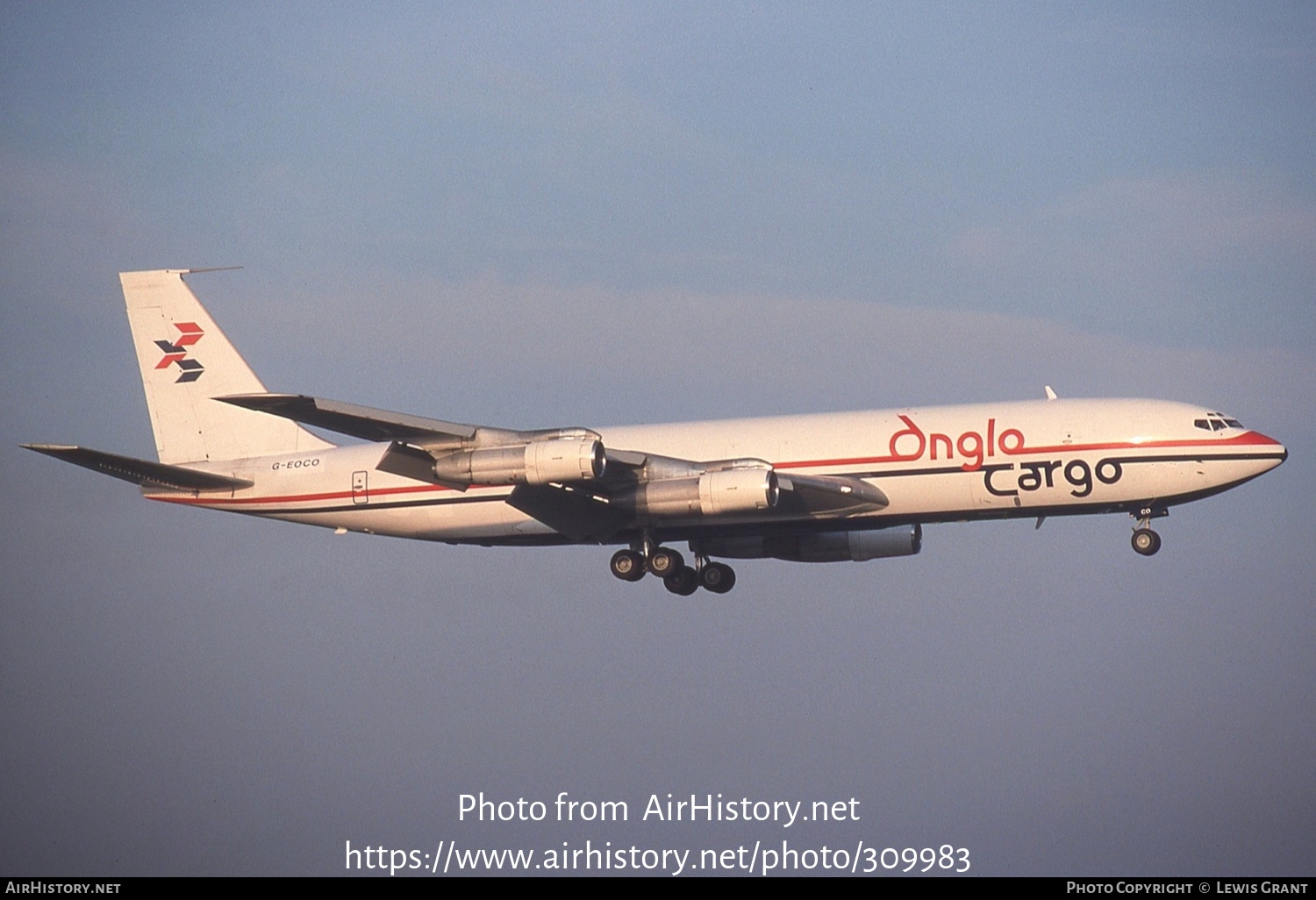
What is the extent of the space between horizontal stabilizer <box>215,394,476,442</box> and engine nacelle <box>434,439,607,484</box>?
786mm

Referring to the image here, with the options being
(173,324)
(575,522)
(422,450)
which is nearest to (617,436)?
(575,522)

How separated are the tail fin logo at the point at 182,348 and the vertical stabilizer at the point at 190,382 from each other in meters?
0.03

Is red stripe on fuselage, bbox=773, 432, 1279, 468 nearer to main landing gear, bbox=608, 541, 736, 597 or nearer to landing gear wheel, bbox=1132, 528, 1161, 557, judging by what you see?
landing gear wheel, bbox=1132, 528, 1161, 557

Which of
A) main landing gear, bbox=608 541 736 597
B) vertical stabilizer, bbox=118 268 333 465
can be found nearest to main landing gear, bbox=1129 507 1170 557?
main landing gear, bbox=608 541 736 597

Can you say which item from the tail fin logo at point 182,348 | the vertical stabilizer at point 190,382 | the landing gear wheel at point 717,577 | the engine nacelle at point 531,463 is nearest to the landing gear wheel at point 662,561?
the landing gear wheel at point 717,577

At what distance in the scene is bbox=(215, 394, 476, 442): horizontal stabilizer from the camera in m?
43.6

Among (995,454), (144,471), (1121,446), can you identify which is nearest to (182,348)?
(144,471)

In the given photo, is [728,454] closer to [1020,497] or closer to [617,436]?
[617,436]

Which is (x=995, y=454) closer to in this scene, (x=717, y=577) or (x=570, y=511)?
(x=717, y=577)

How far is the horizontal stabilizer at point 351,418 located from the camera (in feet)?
143

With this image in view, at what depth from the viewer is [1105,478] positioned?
47.6 meters

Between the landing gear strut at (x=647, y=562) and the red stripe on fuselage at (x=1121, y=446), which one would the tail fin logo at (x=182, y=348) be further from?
the red stripe on fuselage at (x=1121, y=446)

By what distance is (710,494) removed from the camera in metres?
47.0
